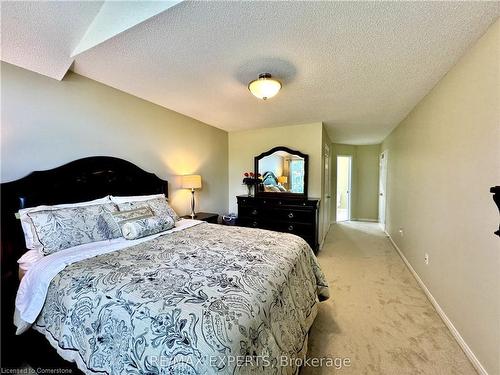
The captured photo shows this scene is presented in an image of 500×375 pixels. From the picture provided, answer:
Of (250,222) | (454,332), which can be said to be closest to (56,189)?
(250,222)

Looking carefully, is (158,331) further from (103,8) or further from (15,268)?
(103,8)

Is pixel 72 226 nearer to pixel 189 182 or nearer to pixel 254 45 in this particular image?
pixel 189 182

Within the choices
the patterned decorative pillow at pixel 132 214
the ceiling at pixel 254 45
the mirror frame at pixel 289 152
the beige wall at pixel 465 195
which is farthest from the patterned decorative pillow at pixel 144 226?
the beige wall at pixel 465 195

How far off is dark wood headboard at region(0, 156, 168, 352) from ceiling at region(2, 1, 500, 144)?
2.84ft

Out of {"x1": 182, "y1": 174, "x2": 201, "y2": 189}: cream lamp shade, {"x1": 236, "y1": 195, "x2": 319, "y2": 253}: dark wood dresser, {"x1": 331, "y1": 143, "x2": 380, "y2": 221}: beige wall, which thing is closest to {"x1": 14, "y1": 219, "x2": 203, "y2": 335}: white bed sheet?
{"x1": 182, "y1": 174, "x2": 201, "y2": 189}: cream lamp shade

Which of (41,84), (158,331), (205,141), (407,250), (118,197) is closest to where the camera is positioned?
(158,331)

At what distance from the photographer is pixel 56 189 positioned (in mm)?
1934

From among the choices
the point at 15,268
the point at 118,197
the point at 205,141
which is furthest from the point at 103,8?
the point at 205,141

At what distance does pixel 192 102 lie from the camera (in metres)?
2.86

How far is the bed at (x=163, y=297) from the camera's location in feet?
2.88

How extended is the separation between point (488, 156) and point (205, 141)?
3471 millimetres

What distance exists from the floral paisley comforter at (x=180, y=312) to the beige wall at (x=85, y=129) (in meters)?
1.22

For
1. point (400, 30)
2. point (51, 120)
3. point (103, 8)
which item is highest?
point (103, 8)

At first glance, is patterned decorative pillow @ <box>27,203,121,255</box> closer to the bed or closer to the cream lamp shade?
the bed
